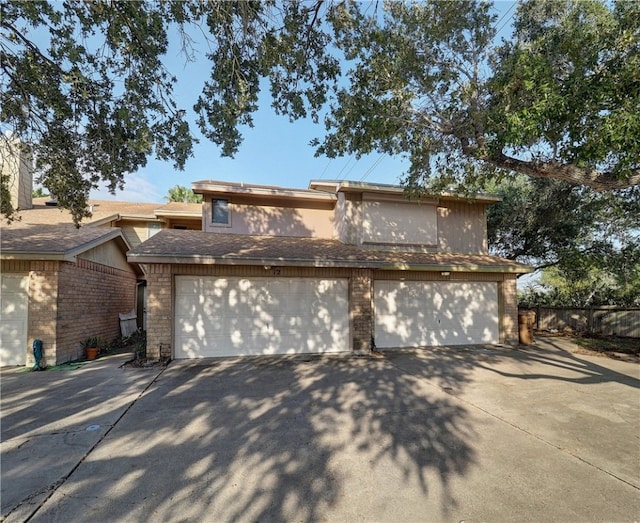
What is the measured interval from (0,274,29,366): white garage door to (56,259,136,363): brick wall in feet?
2.44

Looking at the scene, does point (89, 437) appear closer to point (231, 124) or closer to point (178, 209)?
point (231, 124)

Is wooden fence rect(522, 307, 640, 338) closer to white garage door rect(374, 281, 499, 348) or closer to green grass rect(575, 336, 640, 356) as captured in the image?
green grass rect(575, 336, 640, 356)

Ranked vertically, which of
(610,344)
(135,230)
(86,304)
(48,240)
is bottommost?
(610,344)

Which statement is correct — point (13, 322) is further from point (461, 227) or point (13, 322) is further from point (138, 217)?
point (461, 227)

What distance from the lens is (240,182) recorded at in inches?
506

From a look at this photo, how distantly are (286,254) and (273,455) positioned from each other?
5968 mm

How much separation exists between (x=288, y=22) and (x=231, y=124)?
175 centimetres

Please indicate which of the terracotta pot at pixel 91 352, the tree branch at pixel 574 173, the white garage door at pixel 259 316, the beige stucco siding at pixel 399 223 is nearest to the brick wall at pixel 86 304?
the terracotta pot at pixel 91 352

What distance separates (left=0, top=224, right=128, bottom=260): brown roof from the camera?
25.5ft

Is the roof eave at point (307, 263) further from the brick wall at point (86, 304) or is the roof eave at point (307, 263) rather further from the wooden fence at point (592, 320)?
the wooden fence at point (592, 320)

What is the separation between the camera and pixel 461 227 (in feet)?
40.6

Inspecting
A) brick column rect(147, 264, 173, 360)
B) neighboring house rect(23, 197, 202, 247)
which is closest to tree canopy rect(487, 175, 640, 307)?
brick column rect(147, 264, 173, 360)

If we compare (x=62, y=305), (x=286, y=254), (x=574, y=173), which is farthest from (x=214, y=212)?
(x=574, y=173)

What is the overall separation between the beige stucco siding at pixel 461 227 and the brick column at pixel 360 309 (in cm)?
395
